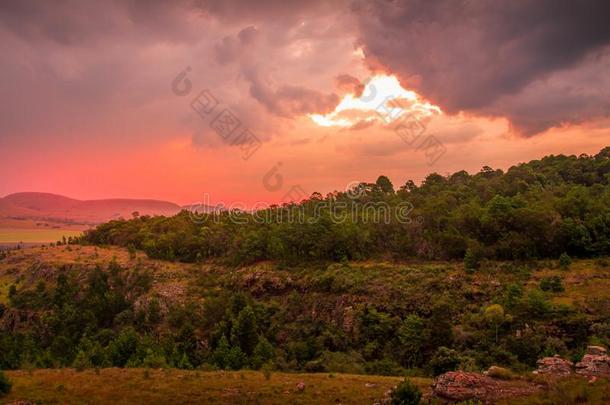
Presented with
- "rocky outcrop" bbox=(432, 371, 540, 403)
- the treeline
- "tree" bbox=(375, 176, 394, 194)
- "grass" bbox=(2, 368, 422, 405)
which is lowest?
"grass" bbox=(2, 368, 422, 405)

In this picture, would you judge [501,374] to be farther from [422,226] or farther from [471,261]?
[422,226]

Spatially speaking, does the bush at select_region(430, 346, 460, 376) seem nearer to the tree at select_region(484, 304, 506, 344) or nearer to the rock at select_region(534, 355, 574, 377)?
the tree at select_region(484, 304, 506, 344)

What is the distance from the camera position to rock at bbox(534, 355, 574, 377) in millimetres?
21577

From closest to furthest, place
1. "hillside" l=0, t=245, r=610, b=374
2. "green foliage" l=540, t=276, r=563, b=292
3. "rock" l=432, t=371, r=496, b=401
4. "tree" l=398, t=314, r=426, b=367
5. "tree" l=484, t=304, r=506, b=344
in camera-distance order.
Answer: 1. "rock" l=432, t=371, r=496, b=401
2. "hillside" l=0, t=245, r=610, b=374
3. "tree" l=484, t=304, r=506, b=344
4. "tree" l=398, t=314, r=426, b=367
5. "green foliage" l=540, t=276, r=563, b=292

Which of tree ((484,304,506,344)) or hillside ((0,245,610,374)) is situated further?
tree ((484,304,506,344))

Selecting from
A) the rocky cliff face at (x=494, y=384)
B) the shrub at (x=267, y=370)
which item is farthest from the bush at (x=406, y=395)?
the shrub at (x=267, y=370)

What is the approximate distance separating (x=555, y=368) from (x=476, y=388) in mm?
6072

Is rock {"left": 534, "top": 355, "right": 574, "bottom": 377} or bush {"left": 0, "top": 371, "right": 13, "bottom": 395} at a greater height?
rock {"left": 534, "top": 355, "right": 574, "bottom": 377}

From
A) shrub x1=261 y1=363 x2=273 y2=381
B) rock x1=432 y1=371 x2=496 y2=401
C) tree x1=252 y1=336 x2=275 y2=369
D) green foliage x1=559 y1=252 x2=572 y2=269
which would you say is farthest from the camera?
green foliage x1=559 y1=252 x2=572 y2=269

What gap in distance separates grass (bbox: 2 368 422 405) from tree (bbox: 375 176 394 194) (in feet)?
251

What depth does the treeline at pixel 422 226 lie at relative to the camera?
149ft

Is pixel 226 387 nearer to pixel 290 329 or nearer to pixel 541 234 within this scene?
pixel 290 329

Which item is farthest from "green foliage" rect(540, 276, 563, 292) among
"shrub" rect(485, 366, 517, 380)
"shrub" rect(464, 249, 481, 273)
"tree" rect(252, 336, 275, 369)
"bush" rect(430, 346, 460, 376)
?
"tree" rect(252, 336, 275, 369)

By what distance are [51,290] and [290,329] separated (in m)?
39.2
